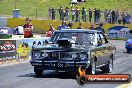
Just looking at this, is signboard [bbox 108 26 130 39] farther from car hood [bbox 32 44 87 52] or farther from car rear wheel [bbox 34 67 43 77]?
car hood [bbox 32 44 87 52]

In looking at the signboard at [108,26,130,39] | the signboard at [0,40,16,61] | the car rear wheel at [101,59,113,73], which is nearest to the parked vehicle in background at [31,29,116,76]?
the car rear wheel at [101,59,113,73]

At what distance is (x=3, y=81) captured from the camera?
13258 mm

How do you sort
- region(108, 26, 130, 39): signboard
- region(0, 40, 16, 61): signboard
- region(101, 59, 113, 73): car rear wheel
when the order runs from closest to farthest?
region(101, 59, 113, 73): car rear wheel, region(0, 40, 16, 61): signboard, region(108, 26, 130, 39): signboard

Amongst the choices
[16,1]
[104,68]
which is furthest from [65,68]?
[16,1]

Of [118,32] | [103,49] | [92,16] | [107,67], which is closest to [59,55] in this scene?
[103,49]

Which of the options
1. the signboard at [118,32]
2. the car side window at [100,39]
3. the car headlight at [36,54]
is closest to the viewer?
the car headlight at [36,54]

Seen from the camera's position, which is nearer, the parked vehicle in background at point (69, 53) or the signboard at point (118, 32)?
the parked vehicle in background at point (69, 53)

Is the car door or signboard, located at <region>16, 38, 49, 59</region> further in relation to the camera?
signboard, located at <region>16, 38, 49, 59</region>

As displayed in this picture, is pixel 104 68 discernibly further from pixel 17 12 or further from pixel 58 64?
pixel 17 12

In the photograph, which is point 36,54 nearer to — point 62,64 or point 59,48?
point 59,48

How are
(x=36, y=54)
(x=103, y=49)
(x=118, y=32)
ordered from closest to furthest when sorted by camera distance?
1. (x=36, y=54)
2. (x=103, y=49)
3. (x=118, y=32)

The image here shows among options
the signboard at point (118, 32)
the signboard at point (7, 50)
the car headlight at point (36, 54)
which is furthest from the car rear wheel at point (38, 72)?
the signboard at point (118, 32)

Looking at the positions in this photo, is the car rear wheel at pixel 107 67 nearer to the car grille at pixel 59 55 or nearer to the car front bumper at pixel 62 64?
the car front bumper at pixel 62 64

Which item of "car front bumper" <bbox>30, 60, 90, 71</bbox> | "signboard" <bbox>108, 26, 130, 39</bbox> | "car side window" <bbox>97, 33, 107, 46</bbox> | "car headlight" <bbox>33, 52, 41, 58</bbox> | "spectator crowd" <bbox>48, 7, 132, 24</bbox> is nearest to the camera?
"car front bumper" <bbox>30, 60, 90, 71</bbox>
